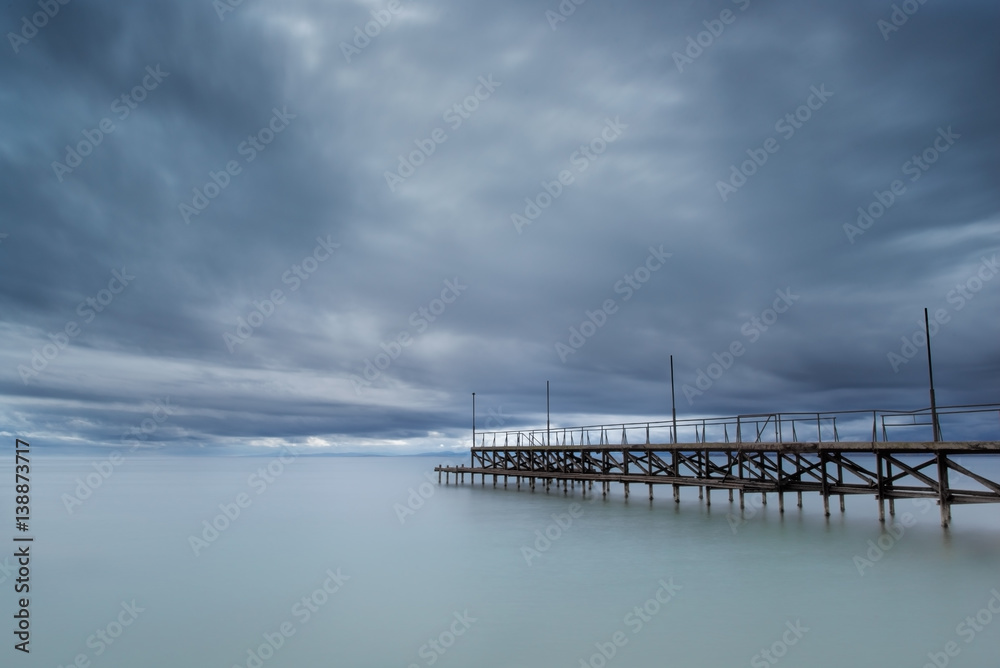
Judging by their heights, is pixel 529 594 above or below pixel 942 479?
below

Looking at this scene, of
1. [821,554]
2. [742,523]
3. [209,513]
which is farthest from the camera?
[209,513]

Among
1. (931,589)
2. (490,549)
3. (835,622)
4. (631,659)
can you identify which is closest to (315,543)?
(490,549)

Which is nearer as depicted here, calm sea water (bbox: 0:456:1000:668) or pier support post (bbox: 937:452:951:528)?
calm sea water (bbox: 0:456:1000:668)

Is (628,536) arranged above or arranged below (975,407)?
below

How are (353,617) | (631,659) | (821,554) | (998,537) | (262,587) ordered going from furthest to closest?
(998,537) → (821,554) → (262,587) → (353,617) → (631,659)

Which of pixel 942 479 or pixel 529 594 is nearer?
pixel 529 594

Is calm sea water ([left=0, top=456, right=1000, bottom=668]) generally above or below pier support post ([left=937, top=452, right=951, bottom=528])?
below

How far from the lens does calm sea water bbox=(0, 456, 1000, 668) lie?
13188 mm

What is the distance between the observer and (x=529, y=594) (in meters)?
17.6

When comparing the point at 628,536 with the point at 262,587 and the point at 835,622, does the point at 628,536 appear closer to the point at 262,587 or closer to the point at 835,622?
the point at 835,622

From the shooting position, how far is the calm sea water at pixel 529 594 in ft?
43.3

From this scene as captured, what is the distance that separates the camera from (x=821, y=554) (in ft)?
72.4

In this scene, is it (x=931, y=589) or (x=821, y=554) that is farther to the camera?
(x=821, y=554)

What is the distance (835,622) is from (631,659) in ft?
17.7
